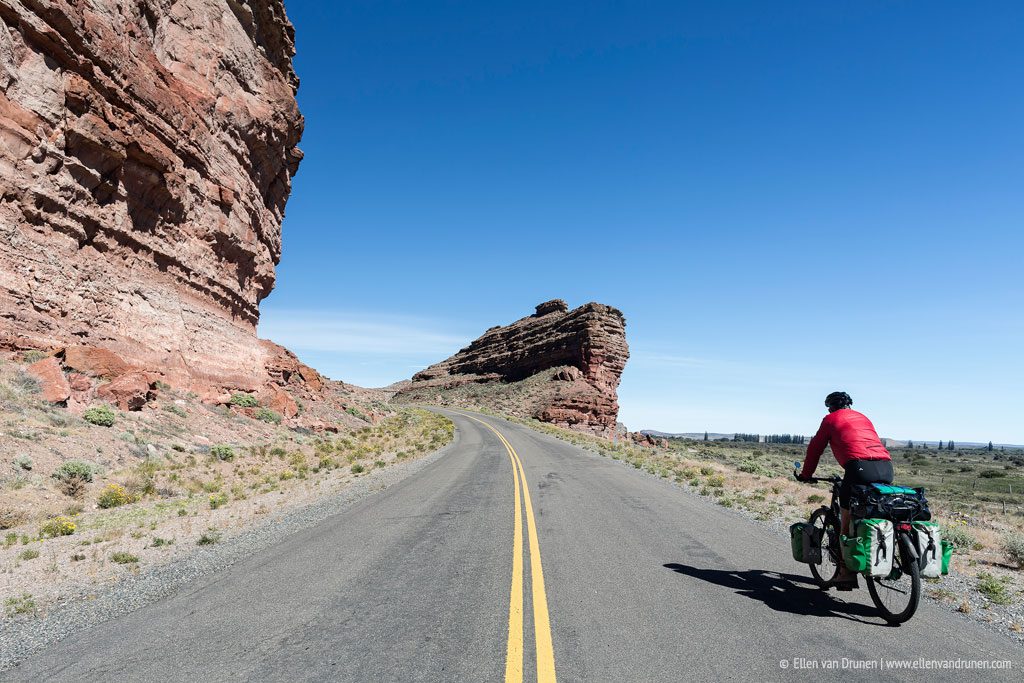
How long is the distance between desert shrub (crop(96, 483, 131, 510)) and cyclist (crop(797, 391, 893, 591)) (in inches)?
517

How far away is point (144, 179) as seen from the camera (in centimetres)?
2117

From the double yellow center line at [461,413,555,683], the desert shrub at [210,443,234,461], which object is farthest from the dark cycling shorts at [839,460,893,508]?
the desert shrub at [210,443,234,461]

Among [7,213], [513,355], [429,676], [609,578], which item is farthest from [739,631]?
[513,355]

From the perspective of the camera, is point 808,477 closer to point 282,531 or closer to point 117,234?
point 282,531

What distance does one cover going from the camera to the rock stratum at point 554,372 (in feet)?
243

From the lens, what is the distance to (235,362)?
85.9 feet

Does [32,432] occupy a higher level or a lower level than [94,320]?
lower

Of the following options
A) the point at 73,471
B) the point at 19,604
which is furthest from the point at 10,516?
the point at 19,604

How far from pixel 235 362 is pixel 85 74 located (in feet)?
43.8

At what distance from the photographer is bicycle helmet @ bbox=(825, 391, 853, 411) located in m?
6.09

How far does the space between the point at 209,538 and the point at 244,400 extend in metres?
17.5

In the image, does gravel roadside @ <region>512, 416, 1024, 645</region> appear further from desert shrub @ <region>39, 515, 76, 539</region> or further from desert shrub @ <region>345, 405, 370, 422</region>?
desert shrub @ <region>345, 405, 370, 422</region>

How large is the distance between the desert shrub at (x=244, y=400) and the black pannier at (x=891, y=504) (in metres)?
24.3

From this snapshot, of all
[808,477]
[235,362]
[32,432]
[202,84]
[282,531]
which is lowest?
[282,531]
